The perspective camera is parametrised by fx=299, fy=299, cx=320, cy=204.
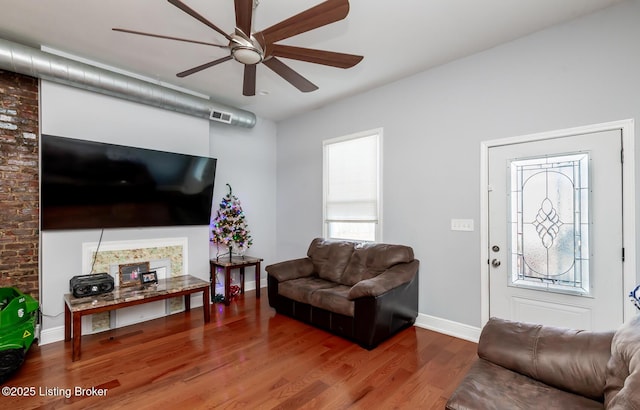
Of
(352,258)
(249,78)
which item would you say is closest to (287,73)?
(249,78)

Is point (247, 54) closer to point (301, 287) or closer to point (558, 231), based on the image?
point (301, 287)

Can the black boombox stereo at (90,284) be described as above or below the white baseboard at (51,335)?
above

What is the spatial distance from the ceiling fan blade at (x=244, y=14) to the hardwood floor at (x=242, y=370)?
259 centimetres

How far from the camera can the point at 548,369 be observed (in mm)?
1607

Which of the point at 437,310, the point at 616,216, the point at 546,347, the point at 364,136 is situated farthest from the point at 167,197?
the point at 616,216

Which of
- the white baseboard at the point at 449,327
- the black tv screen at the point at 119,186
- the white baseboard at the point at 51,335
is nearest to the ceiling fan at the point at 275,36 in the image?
the black tv screen at the point at 119,186

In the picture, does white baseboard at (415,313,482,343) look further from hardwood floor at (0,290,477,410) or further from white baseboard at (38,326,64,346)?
white baseboard at (38,326,64,346)

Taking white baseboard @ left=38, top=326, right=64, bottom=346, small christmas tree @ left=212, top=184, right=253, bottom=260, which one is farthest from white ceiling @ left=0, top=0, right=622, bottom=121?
white baseboard @ left=38, top=326, right=64, bottom=346

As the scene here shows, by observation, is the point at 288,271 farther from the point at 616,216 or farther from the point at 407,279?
the point at 616,216

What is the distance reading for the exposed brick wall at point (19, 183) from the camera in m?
2.98

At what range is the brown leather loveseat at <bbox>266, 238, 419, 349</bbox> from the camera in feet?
9.73

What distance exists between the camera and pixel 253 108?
16.3ft

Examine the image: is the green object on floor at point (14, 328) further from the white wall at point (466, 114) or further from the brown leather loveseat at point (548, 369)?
the white wall at point (466, 114)

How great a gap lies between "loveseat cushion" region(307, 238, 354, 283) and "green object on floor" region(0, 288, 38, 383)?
9.85 ft
